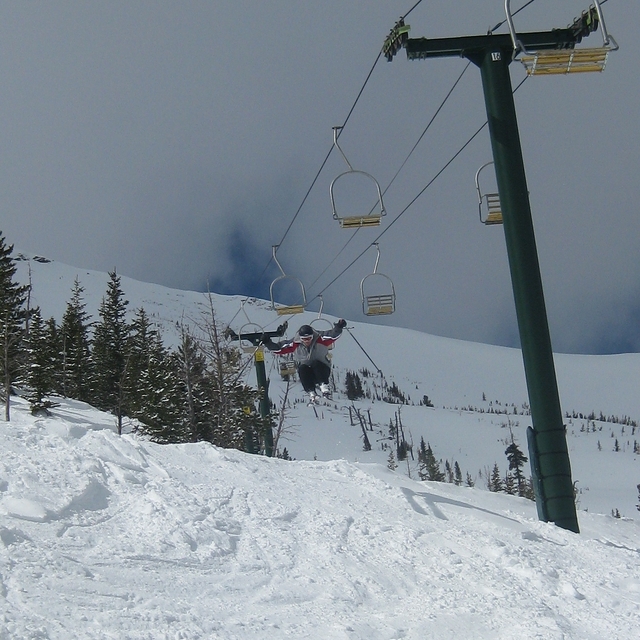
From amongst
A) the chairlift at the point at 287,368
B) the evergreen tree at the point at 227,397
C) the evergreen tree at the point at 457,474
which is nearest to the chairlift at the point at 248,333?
the chairlift at the point at 287,368

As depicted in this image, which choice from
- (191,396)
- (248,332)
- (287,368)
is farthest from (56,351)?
(287,368)

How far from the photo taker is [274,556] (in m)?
7.77

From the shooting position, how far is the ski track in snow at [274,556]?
588cm

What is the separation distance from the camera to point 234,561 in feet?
24.7

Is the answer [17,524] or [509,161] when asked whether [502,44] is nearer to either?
[509,161]

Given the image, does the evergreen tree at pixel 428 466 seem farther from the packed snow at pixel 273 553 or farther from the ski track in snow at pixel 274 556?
the ski track in snow at pixel 274 556

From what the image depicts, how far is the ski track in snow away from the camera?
5.88 m

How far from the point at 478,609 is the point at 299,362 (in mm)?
7744

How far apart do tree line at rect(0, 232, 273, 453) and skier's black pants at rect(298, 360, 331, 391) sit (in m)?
12.4

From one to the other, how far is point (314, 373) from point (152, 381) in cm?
1769

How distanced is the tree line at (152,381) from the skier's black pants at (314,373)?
12441 mm

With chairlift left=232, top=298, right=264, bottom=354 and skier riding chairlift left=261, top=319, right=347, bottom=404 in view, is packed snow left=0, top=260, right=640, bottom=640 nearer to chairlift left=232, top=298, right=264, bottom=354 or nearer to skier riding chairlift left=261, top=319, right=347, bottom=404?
skier riding chairlift left=261, top=319, right=347, bottom=404

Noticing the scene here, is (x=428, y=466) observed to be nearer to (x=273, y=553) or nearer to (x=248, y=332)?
(x=248, y=332)

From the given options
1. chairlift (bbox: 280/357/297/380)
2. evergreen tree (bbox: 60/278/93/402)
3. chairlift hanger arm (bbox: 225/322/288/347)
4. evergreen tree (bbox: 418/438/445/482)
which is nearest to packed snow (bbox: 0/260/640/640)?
chairlift (bbox: 280/357/297/380)
